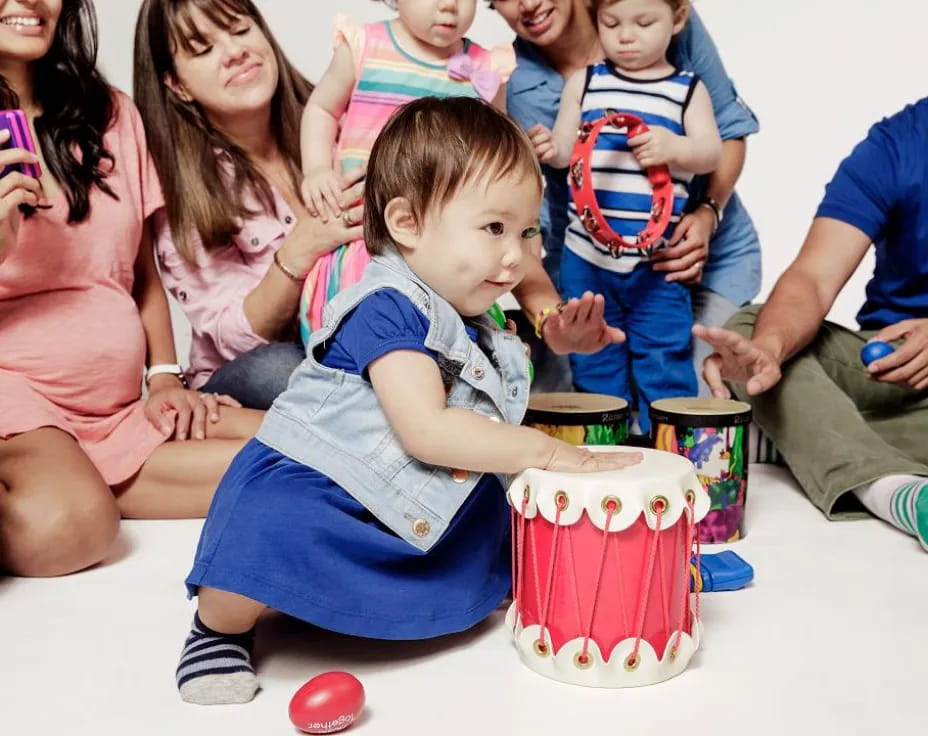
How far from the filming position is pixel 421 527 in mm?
1510

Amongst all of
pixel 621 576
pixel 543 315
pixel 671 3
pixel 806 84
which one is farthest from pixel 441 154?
pixel 806 84

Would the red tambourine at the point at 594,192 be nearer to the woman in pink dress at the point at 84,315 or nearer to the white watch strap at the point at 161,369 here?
the woman in pink dress at the point at 84,315

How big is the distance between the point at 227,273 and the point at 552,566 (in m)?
1.23

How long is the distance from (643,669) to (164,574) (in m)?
0.83

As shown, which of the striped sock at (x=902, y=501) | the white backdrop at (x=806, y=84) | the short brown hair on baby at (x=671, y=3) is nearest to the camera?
the striped sock at (x=902, y=501)

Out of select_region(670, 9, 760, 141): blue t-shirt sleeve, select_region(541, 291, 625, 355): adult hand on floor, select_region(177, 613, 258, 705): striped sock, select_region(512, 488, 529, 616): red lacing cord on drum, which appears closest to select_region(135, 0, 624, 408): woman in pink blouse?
select_region(541, 291, 625, 355): adult hand on floor

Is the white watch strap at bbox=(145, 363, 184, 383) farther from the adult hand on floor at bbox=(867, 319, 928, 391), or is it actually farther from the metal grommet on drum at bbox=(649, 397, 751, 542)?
the adult hand on floor at bbox=(867, 319, 928, 391)

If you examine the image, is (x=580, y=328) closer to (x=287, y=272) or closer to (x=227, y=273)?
(x=287, y=272)

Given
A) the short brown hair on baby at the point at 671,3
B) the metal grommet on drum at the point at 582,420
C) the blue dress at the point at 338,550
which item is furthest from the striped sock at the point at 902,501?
the short brown hair on baby at the point at 671,3

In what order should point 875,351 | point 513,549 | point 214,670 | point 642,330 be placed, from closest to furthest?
point 214,670 < point 513,549 < point 875,351 < point 642,330

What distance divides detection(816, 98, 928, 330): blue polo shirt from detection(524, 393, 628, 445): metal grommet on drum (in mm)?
671

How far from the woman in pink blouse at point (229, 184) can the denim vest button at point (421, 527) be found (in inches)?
33.7

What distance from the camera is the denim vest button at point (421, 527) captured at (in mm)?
1507

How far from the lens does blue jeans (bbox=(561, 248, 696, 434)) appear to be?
2.56 meters
